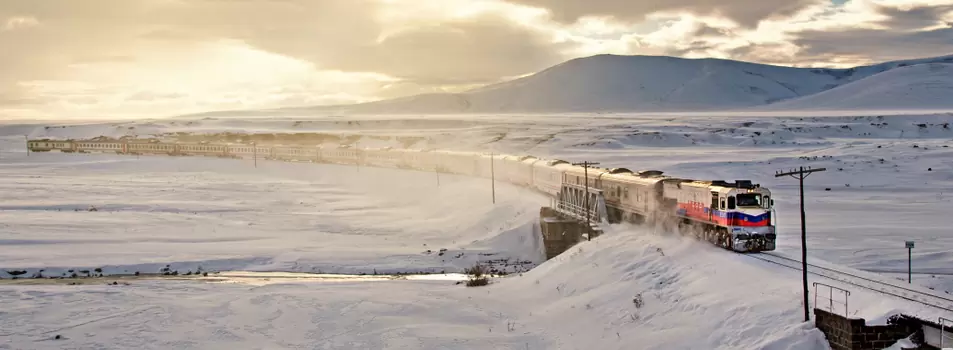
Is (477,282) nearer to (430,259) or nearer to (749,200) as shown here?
(430,259)

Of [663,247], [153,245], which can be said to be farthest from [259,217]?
[663,247]

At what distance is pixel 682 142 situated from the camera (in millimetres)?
117562

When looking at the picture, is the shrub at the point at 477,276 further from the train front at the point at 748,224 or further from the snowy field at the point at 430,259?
the train front at the point at 748,224

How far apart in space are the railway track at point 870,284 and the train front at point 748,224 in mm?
1018

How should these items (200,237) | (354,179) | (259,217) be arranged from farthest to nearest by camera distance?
(354,179) → (259,217) → (200,237)

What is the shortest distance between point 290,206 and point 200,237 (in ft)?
64.1

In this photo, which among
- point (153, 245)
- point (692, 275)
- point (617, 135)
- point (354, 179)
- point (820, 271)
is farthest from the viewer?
point (617, 135)

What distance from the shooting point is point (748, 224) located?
3067cm

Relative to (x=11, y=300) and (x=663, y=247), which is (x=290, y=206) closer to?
(x=11, y=300)

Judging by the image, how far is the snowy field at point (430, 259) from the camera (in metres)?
26.2

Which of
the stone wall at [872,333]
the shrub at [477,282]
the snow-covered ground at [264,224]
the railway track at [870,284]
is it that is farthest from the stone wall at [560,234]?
the stone wall at [872,333]

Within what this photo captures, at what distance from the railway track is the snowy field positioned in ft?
2.99

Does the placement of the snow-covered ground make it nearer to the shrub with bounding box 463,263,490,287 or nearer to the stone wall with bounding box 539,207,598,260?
the shrub with bounding box 463,263,490,287

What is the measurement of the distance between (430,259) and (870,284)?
2495 centimetres
